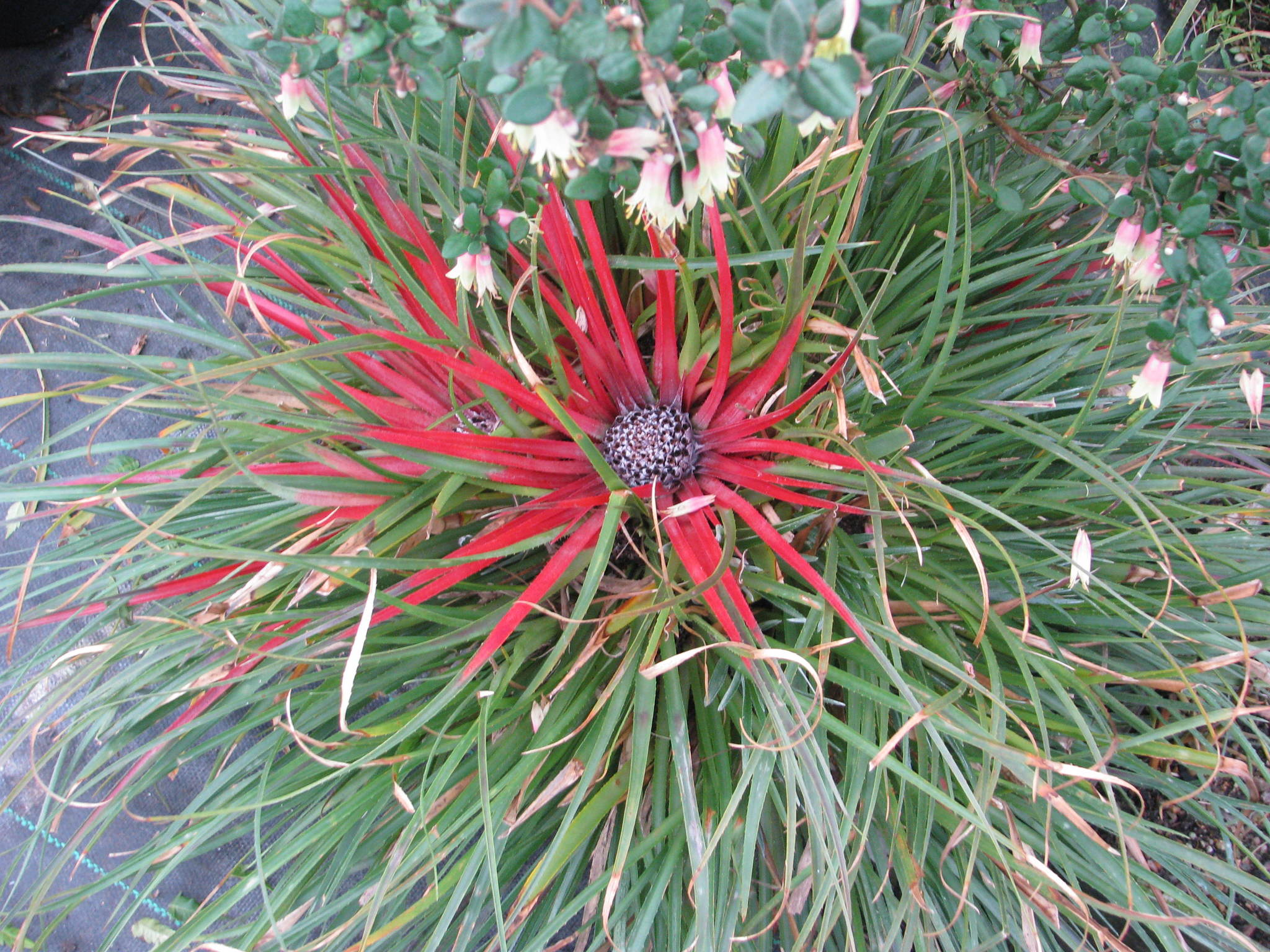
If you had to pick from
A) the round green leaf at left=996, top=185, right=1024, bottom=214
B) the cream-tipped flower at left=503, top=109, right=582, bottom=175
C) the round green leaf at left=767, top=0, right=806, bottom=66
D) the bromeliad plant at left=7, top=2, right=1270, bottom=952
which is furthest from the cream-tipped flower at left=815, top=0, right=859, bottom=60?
the round green leaf at left=996, top=185, right=1024, bottom=214

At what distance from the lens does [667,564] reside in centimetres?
74

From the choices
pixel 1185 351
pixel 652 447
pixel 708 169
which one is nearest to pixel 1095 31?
pixel 1185 351

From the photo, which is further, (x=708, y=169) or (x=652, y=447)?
(x=652, y=447)

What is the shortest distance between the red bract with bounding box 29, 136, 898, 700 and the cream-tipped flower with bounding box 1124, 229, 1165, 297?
211mm

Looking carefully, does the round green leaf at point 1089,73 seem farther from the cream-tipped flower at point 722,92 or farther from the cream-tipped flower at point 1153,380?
the cream-tipped flower at point 722,92

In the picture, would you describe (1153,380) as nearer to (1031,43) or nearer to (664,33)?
(1031,43)

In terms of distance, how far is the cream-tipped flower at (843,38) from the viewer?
0.35 m

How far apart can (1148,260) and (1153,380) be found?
9cm

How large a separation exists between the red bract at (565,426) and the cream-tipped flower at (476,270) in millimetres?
71

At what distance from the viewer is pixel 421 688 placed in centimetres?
77

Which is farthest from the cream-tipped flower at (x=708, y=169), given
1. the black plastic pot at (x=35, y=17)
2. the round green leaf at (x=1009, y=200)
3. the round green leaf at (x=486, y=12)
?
the black plastic pot at (x=35, y=17)

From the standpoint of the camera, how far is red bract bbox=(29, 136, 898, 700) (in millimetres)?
660

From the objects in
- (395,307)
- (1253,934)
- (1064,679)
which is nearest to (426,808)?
(395,307)

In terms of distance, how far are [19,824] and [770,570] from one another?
1069 mm
